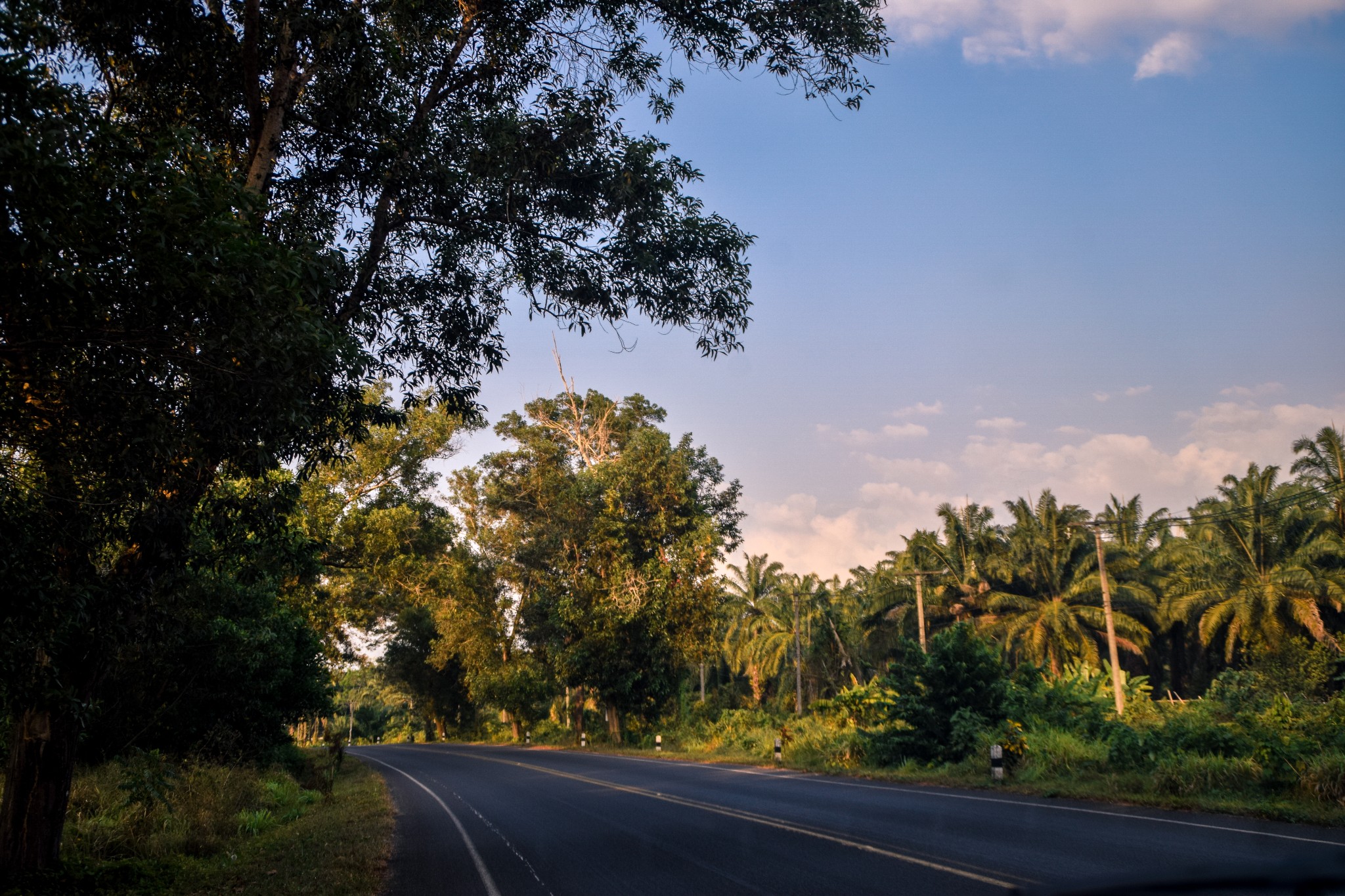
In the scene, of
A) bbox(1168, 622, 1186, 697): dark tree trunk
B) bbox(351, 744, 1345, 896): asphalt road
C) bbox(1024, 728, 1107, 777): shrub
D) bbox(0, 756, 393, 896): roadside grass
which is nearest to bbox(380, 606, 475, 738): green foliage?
bbox(0, 756, 393, 896): roadside grass

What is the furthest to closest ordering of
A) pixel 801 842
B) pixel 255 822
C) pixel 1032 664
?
1. pixel 1032 664
2. pixel 255 822
3. pixel 801 842

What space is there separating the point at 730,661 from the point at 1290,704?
4542 centimetres

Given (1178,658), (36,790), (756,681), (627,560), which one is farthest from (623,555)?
(1178,658)

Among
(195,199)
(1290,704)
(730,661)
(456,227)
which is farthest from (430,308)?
(730,661)

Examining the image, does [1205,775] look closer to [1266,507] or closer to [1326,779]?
[1326,779]

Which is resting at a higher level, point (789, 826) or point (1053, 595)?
point (1053, 595)

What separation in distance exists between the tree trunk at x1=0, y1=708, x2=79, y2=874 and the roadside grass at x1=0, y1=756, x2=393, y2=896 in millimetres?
382

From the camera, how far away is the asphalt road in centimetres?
790

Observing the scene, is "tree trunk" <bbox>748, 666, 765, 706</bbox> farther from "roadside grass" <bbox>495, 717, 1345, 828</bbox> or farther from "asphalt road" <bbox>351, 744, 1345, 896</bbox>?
"asphalt road" <bbox>351, 744, 1345, 896</bbox>

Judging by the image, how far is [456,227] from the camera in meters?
11.4

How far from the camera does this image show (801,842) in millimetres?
9914

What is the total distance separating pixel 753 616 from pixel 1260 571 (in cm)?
2743

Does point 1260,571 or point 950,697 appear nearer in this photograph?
point 950,697

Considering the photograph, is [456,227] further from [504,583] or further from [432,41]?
[504,583]
